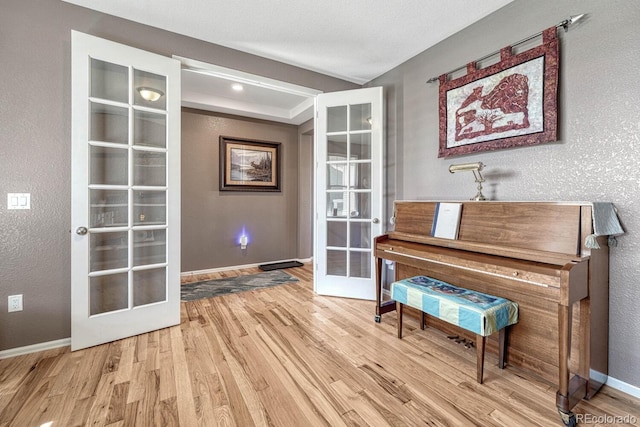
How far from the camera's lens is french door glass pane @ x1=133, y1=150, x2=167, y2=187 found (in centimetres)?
226

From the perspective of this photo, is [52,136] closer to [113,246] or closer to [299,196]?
[113,246]

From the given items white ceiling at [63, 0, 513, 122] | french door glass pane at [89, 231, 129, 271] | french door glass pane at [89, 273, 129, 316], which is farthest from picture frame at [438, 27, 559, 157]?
french door glass pane at [89, 273, 129, 316]

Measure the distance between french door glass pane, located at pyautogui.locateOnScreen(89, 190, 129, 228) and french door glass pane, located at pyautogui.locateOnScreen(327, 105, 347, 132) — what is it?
2.14m

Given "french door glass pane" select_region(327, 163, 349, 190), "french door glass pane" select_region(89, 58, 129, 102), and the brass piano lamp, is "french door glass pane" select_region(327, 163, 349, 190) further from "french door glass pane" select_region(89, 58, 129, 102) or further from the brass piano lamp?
"french door glass pane" select_region(89, 58, 129, 102)

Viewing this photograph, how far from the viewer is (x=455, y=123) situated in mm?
2393

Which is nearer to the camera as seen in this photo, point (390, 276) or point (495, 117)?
point (495, 117)

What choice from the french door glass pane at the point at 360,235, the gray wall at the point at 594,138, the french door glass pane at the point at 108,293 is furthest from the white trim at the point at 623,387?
the french door glass pane at the point at 108,293

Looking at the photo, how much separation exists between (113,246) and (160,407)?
1332 mm

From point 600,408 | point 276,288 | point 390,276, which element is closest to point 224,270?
point 276,288

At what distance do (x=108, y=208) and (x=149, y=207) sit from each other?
275 millimetres

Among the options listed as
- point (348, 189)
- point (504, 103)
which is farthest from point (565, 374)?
point (348, 189)

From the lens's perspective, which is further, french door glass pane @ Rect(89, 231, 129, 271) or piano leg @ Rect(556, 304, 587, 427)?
french door glass pane @ Rect(89, 231, 129, 271)

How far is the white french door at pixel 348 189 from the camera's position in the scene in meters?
3.03

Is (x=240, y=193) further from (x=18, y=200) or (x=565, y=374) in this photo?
(x=565, y=374)
